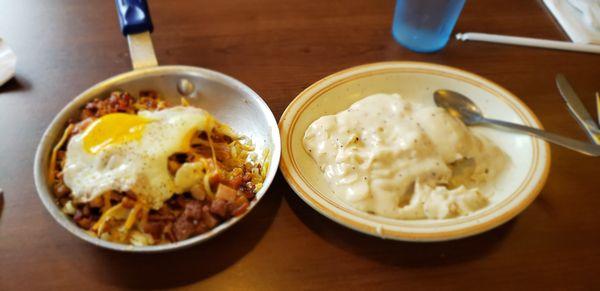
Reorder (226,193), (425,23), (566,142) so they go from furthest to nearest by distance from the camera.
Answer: (425,23) → (566,142) → (226,193)

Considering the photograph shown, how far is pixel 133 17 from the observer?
50.9 inches

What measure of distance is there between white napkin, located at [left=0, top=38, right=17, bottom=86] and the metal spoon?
142cm

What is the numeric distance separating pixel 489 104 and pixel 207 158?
2.94ft

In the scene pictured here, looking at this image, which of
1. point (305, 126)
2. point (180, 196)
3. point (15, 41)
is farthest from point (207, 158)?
point (15, 41)

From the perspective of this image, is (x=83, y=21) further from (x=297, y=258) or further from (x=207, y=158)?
(x=297, y=258)

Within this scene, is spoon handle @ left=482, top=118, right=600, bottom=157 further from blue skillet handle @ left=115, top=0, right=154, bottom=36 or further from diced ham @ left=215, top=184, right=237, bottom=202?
blue skillet handle @ left=115, top=0, right=154, bottom=36

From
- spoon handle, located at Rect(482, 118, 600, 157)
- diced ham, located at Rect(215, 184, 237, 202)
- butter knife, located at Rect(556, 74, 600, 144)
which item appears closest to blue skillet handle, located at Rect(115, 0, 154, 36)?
diced ham, located at Rect(215, 184, 237, 202)

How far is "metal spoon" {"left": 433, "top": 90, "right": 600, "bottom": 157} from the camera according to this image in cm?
117

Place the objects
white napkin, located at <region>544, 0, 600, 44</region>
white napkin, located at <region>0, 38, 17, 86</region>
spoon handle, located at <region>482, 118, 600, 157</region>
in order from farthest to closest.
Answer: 1. white napkin, located at <region>544, 0, 600, 44</region>
2. white napkin, located at <region>0, 38, 17, 86</region>
3. spoon handle, located at <region>482, 118, 600, 157</region>

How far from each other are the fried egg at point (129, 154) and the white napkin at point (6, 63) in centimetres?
54

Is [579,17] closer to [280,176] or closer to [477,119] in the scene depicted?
[477,119]

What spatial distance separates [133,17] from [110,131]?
0.42m

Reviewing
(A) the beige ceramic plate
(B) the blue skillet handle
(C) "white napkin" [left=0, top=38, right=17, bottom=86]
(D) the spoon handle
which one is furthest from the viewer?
(C) "white napkin" [left=0, top=38, right=17, bottom=86]

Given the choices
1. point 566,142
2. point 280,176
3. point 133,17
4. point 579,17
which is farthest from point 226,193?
point 579,17
